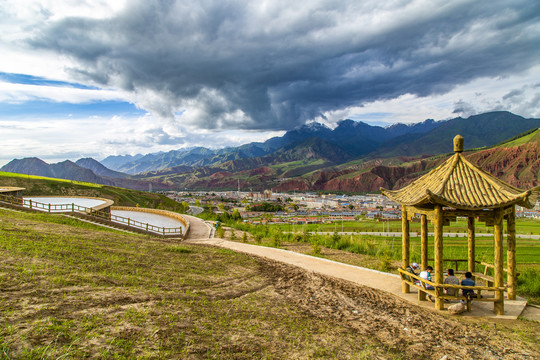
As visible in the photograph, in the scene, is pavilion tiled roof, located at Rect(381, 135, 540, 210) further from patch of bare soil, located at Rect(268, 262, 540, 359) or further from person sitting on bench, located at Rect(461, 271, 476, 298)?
patch of bare soil, located at Rect(268, 262, 540, 359)

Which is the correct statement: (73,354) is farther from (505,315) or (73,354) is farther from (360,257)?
(360,257)

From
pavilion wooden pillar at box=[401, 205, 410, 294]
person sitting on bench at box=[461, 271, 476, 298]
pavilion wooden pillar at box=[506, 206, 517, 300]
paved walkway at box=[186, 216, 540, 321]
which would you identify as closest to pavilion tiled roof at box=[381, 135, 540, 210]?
pavilion wooden pillar at box=[506, 206, 517, 300]

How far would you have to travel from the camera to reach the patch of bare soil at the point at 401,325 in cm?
602

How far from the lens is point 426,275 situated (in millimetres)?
8828

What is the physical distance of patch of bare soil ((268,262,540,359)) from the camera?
6.02m

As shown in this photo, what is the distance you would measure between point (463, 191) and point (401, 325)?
3970 mm

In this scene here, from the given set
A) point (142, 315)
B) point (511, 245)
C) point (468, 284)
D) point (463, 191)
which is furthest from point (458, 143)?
point (142, 315)

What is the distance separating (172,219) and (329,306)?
3155 cm

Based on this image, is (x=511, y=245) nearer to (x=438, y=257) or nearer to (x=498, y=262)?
(x=498, y=262)

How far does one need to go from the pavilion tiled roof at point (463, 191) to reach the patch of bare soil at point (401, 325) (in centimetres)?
290

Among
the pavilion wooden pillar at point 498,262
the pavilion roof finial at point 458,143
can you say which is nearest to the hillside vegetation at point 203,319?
the pavilion wooden pillar at point 498,262

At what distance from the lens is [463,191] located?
8359 millimetres

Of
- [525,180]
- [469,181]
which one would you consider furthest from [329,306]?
[525,180]

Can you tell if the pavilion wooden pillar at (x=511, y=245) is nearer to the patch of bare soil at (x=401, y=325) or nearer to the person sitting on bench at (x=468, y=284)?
the person sitting on bench at (x=468, y=284)
